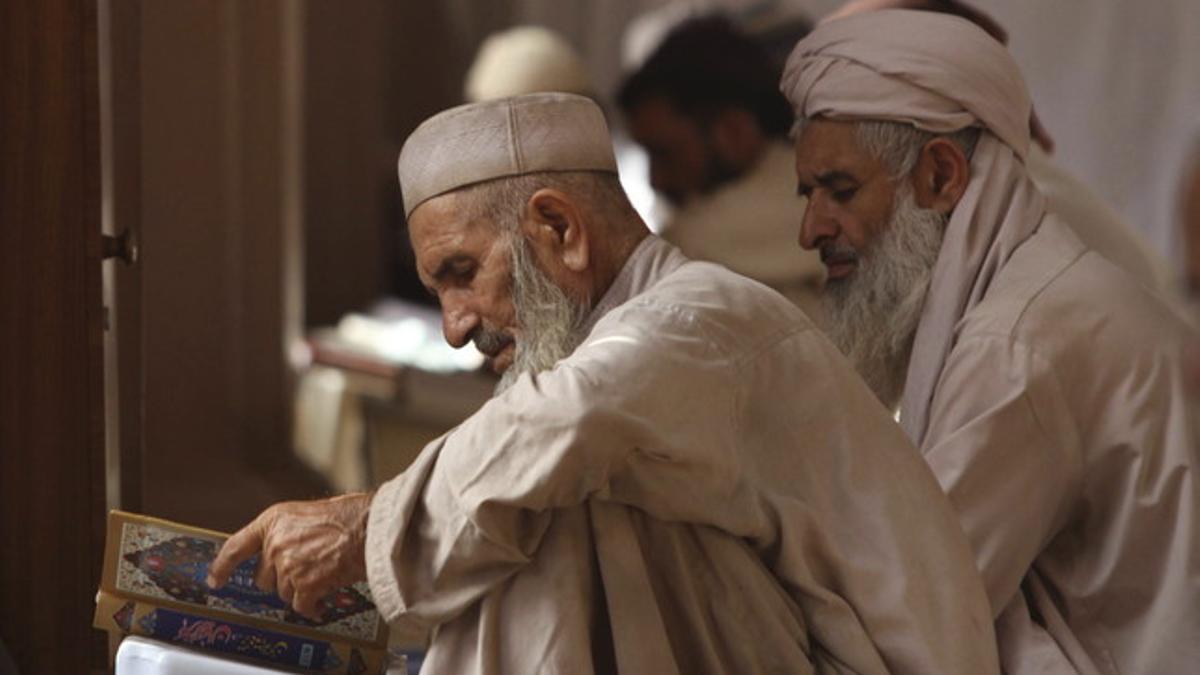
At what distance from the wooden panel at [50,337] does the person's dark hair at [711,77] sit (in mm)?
3252

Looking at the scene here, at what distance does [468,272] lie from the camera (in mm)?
2893

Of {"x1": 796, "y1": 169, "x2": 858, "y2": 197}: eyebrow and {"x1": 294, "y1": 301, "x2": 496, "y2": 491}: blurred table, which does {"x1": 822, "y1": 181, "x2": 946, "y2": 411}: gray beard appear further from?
{"x1": 294, "y1": 301, "x2": 496, "y2": 491}: blurred table

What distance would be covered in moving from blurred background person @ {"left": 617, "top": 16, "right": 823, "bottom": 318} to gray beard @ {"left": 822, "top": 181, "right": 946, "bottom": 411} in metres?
2.75

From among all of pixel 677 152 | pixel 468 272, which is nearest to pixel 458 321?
pixel 468 272

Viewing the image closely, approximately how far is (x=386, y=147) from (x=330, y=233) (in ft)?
1.90

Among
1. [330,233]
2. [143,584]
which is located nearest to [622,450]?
[143,584]

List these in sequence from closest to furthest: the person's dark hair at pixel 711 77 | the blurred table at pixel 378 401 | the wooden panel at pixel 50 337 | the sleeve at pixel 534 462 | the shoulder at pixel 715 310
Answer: the sleeve at pixel 534 462, the shoulder at pixel 715 310, the wooden panel at pixel 50 337, the person's dark hair at pixel 711 77, the blurred table at pixel 378 401

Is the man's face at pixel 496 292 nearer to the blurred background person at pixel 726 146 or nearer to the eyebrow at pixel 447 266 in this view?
the eyebrow at pixel 447 266

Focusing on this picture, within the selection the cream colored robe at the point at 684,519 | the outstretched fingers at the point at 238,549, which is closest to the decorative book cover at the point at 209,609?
the outstretched fingers at the point at 238,549

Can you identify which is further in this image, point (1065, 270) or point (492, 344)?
point (1065, 270)

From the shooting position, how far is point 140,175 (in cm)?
382

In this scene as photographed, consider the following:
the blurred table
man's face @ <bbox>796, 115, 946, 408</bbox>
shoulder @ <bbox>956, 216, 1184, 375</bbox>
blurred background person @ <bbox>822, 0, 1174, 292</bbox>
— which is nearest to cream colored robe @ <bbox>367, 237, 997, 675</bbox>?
shoulder @ <bbox>956, 216, 1184, 375</bbox>

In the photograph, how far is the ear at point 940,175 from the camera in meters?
3.43

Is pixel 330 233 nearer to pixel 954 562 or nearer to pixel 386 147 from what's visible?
pixel 386 147
